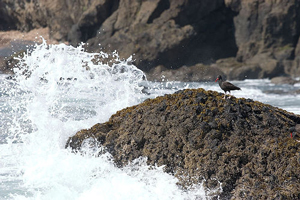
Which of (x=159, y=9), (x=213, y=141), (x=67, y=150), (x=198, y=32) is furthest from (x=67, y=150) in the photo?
(x=159, y=9)

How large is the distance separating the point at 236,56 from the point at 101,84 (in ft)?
108

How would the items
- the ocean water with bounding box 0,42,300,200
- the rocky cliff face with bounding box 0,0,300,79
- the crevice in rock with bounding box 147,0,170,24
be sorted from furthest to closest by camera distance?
the crevice in rock with bounding box 147,0,170,24
the rocky cliff face with bounding box 0,0,300,79
the ocean water with bounding box 0,42,300,200

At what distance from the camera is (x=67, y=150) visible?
7.94 m

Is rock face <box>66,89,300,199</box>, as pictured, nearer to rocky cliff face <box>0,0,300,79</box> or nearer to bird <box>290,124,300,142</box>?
bird <box>290,124,300,142</box>

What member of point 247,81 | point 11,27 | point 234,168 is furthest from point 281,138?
point 11,27

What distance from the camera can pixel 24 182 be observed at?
307 inches

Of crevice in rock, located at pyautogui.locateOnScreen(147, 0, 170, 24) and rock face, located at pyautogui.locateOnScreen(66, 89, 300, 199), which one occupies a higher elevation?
crevice in rock, located at pyautogui.locateOnScreen(147, 0, 170, 24)

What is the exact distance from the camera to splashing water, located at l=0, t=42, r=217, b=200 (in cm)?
690

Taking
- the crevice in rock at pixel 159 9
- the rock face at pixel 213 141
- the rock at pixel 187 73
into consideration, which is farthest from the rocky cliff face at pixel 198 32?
the rock face at pixel 213 141

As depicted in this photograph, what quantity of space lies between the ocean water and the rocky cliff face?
88.3 ft

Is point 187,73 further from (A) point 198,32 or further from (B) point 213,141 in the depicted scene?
(B) point 213,141

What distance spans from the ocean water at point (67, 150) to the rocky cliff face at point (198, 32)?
26922 millimetres

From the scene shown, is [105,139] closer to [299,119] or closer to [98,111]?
[98,111]

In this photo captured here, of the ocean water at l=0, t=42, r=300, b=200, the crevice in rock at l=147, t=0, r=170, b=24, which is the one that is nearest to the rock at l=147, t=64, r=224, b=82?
the crevice in rock at l=147, t=0, r=170, b=24
